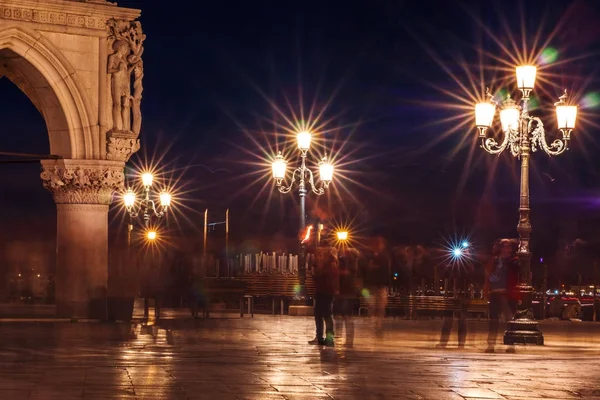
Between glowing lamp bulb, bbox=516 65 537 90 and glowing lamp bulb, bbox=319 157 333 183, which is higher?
glowing lamp bulb, bbox=516 65 537 90

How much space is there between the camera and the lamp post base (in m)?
22.1

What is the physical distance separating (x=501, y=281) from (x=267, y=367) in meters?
6.87

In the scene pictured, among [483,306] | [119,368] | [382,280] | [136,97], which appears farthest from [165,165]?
[119,368]

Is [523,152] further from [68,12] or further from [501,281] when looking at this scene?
[68,12]

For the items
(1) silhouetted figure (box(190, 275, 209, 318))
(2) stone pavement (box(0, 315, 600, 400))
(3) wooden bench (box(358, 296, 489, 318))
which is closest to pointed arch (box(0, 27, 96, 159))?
(2) stone pavement (box(0, 315, 600, 400))

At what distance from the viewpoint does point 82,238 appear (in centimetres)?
2569

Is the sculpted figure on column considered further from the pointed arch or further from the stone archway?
the pointed arch

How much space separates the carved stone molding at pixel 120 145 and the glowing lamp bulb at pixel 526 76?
7.71 meters

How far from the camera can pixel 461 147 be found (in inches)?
2739

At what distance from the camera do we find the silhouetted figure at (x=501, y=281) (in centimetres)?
2033

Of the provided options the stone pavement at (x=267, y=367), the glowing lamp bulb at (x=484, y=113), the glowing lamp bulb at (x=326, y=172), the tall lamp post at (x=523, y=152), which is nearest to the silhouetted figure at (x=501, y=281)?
the stone pavement at (x=267, y=367)

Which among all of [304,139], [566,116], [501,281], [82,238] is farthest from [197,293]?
[501,281]

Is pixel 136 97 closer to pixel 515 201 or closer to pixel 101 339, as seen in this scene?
pixel 101 339

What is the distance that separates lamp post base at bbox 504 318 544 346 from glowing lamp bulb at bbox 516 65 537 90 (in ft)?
13.2
